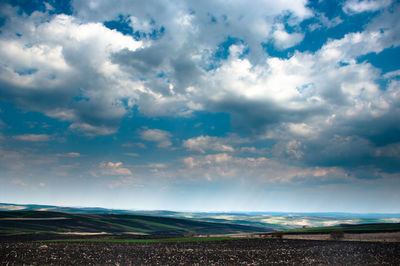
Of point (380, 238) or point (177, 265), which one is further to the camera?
point (380, 238)

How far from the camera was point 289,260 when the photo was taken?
53.4m

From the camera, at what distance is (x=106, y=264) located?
47.6 m

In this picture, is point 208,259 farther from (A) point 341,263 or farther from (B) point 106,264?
(A) point 341,263

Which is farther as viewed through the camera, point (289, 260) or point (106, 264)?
point (289, 260)

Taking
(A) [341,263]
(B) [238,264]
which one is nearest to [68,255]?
(B) [238,264]

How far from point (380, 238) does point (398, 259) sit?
189ft

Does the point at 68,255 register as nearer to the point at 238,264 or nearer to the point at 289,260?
the point at 238,264

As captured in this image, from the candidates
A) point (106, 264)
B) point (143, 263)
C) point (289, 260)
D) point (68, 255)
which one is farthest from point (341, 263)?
point (68, 255)

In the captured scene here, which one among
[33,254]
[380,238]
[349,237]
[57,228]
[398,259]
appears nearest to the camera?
[398,259]

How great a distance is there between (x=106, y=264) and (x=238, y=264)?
19.8 meters

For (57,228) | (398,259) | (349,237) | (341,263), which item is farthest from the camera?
(57,228)

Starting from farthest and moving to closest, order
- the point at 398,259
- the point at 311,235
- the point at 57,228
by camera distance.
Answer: the point at 57,228
the point at 311,235
the point at 398,259

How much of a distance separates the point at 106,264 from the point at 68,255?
12796 millimetres

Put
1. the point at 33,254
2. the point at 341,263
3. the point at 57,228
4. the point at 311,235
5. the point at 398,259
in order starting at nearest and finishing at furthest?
the point at 341,263 → the point at 398,259 → the point at 33,254 → the point at 311,235 → the point at 57,228
